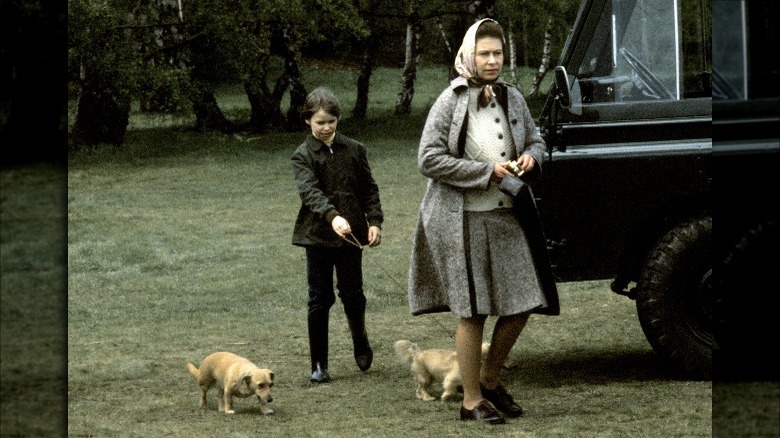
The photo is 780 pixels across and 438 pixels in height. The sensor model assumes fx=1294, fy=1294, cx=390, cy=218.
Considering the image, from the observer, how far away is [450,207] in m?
5.13

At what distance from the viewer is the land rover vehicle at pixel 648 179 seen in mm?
5852

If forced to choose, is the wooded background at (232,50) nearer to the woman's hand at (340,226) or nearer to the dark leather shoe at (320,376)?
the dark leather shoe at (320,376)

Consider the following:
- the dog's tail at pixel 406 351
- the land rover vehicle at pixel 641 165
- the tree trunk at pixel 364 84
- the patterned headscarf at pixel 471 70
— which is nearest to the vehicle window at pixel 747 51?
the patterned headscarf at pixel 471 70

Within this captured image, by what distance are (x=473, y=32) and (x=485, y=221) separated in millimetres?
743

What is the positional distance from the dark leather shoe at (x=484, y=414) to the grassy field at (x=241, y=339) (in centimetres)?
7

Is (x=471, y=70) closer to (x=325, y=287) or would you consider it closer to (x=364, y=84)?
(x=325, y=287)

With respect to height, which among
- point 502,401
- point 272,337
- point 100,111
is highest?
point 100,111

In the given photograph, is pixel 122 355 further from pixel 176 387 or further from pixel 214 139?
pixel 214 139

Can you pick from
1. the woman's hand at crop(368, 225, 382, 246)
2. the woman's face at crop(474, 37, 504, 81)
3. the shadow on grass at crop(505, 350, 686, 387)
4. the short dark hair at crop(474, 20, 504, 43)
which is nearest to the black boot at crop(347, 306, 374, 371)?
the woman's hand at crop(368, 225, 382, 246)

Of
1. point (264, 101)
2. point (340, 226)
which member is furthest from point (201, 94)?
point (340, 226)

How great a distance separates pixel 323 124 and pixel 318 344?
1.10 m

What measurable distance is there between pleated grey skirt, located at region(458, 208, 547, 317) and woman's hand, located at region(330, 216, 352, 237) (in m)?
0.88

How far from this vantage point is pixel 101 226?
46.2 ft

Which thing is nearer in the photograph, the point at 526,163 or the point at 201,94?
the point at 526,163
